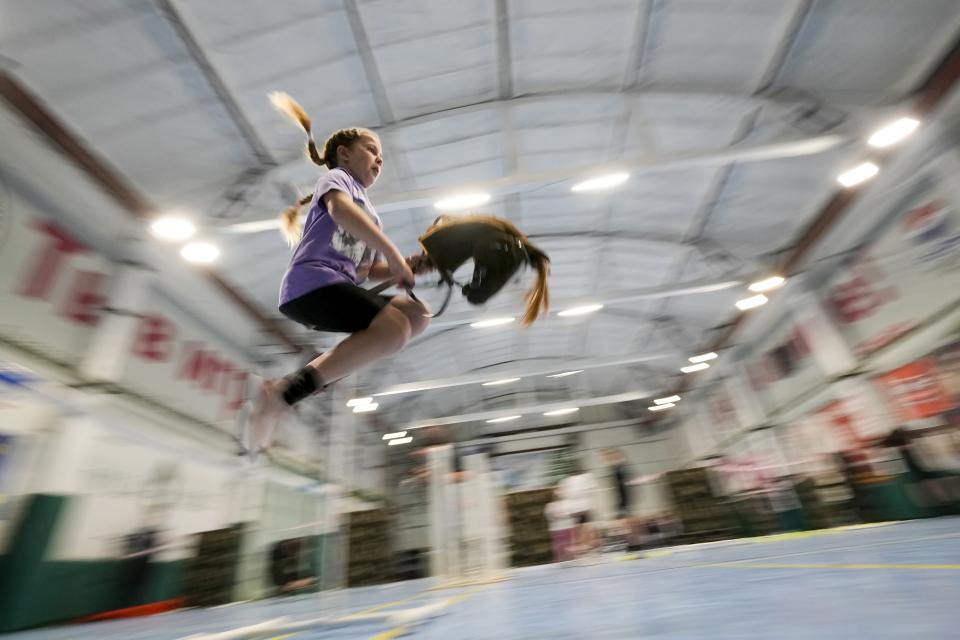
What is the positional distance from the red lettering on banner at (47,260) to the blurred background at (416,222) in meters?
0.03

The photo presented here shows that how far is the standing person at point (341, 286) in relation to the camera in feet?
5.14

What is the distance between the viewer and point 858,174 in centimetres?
643

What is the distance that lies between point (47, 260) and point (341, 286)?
626 centimetres

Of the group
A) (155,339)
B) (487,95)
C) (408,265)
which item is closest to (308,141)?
(408,265)

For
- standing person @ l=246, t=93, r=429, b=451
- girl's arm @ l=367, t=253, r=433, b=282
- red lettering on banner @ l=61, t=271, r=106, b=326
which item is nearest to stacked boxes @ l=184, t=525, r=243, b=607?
red lettering on banner @ l=61, t=271, r=106, b=326

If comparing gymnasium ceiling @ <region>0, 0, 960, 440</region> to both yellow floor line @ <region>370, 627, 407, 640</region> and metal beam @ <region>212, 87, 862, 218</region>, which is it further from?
yellow floor line @ <region>370, 627, 407, 640</region>

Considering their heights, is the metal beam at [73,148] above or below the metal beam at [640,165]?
above

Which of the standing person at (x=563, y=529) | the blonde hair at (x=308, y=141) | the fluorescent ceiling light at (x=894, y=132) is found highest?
the fluorescent ceiling light at (x=894, y=132)

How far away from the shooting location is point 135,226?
20.7 ft

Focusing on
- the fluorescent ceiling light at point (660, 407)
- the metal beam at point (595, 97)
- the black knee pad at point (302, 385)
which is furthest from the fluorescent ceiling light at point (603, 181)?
the fluorescent ceiling light at point (660, 407)

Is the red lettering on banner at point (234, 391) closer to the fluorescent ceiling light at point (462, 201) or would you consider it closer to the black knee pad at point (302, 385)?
the fluorescent ceiling light at point (462, 201)

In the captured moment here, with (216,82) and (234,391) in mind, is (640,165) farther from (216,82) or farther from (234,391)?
(234,391)

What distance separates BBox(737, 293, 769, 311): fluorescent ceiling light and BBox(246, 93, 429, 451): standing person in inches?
382

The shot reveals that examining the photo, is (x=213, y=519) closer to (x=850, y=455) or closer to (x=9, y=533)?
(x=9, y=533)
